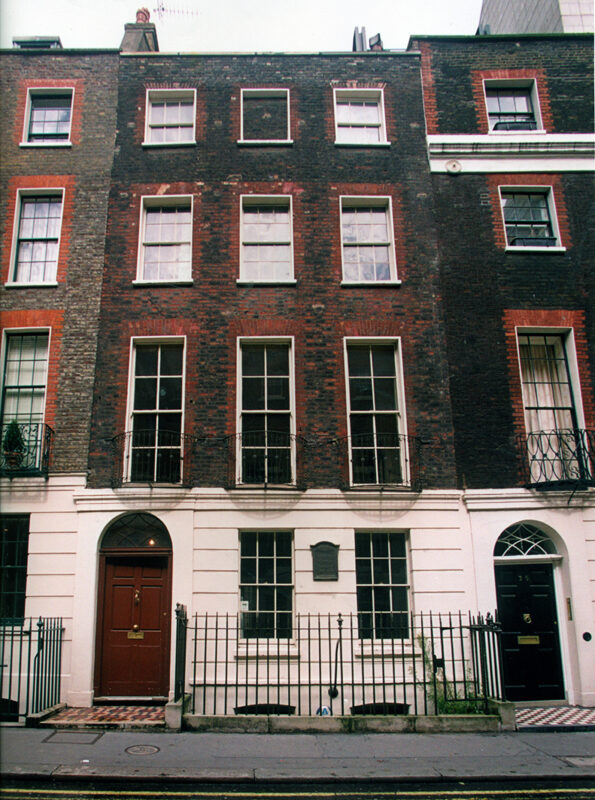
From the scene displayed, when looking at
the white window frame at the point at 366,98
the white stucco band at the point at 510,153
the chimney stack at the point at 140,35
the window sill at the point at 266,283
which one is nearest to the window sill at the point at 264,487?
the window sill at the point at 266,283

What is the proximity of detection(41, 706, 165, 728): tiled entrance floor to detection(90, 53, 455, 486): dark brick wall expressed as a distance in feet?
13.5

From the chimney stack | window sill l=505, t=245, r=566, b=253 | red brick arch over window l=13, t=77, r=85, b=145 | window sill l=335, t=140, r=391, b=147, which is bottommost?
window sill l=505, t=245, r=566, b=253

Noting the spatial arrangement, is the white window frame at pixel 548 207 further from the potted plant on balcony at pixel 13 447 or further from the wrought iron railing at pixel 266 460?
the potted plant on balcony at pixel 13 447

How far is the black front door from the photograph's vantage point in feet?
37.9

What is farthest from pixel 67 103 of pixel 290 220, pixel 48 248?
pixel 290 220

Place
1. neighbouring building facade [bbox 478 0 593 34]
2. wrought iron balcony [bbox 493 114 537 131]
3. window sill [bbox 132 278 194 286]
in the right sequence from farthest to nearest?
neighbouring building facade [bbox 478 0 593 34] < wrought iron balcony [bbox 493 114 537 131] < window sill [bbox 132 278 194 286]

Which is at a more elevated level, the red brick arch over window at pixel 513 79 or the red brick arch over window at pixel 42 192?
the red brick arch over window at pixel 513 79

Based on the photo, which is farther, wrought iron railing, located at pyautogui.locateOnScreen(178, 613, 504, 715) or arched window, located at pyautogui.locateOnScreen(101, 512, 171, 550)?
arched window, located at pyautogui.locateOnScreen(101, 512, 171, 550)

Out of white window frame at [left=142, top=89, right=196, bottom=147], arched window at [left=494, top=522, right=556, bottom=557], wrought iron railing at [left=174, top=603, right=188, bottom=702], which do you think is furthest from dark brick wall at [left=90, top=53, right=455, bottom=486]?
wrought iron railing at [left=174, top=603, right=188, bottom=702]

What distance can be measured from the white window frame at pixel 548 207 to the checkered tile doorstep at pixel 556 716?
9346 mm

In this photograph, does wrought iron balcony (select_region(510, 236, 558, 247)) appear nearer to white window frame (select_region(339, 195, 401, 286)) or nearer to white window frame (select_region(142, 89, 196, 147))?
white window frame (select_region(339, 195, 401, 286))

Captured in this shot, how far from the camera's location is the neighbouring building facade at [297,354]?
38.2 ft

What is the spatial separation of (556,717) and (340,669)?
3828 millimetres

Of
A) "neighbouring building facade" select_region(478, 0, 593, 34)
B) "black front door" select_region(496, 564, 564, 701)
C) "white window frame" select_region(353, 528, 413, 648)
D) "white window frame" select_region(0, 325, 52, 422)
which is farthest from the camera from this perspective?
"neighbouring building facade" select_region(478, 0, 593, 34)
